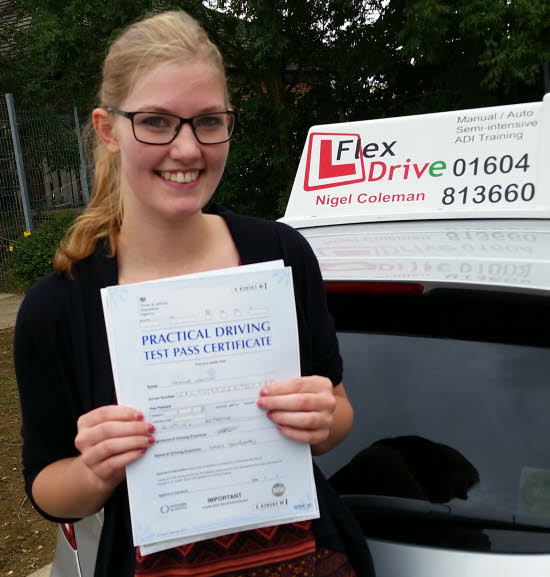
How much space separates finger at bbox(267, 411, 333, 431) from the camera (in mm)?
1173

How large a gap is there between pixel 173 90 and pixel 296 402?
59 cm

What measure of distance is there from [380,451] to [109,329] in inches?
27.2

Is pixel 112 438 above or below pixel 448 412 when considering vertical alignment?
above

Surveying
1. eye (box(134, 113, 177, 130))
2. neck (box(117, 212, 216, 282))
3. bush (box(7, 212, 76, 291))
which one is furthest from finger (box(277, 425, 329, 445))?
bush (box(7, 212, 76, 291))

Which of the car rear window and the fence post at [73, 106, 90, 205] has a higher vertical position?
the fence post at [73, 106, 90, 205]

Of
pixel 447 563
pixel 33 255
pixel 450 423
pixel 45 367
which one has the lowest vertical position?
pixel 33 255

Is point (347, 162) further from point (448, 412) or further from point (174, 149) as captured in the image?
point (174, 149)

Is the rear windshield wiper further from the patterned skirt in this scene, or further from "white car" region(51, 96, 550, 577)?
the patterned skirt

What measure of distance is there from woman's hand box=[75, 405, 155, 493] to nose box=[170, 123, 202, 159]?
45 cm

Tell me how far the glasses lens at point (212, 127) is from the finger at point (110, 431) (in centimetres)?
52

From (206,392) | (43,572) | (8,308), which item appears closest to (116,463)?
(206,392)

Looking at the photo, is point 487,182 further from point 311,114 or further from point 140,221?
point 311,114

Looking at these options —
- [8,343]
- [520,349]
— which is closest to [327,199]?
[520,349]

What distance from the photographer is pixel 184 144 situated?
1.20 meters
